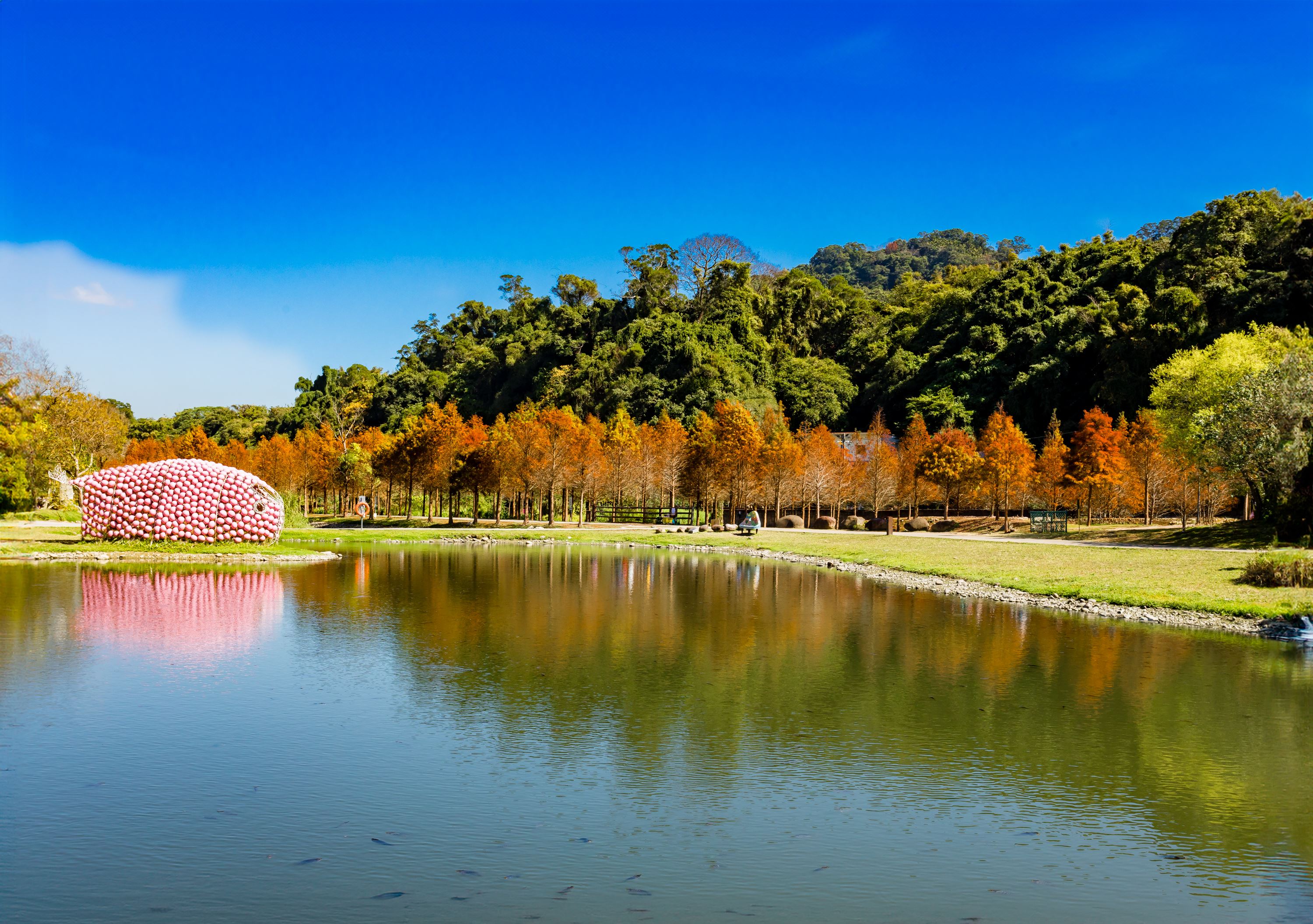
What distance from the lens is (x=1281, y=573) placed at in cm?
2692

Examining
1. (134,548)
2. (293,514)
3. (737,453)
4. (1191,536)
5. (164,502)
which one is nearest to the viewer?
(134,548)

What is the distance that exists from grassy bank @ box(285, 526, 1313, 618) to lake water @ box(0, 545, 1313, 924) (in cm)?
480

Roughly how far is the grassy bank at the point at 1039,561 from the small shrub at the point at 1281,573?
0.48m

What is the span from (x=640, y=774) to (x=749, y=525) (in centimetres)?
4890

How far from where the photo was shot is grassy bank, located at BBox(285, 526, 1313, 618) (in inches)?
1009

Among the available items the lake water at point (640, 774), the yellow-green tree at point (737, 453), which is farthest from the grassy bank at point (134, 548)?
the yellow-green tree at point (737, 453)

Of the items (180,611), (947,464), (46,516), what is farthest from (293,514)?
(947,464)

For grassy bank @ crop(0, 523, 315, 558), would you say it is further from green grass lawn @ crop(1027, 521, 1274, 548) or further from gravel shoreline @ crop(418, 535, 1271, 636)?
green grass lawn @ crop(1027, 521, 1274, 548)

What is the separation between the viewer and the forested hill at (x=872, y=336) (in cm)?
8262

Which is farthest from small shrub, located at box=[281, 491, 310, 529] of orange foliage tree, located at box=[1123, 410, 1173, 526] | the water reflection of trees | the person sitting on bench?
orange foliage tree, located at box=[1123, 410, 1173, 526]

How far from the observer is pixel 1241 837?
31.2ft

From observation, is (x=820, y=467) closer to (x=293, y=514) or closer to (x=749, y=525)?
(x=749, y=525)

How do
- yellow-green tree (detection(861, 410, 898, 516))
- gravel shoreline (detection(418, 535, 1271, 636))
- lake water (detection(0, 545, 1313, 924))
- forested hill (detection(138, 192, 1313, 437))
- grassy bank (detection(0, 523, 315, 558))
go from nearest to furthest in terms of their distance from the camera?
lake water (detection(0, 545, 1313, 924))
gravel shoreline (detection(418, 535, 1271, 636))
grassy bank (detection(0, 523, 315, 558))
yellow-green tree (detection(861, 410, 898, 516))
forested hill (detection(138, 192, 1313, 437))

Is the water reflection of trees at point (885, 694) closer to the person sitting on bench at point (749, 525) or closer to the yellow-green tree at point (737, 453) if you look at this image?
the person sitting on bench at point (749, 525)
